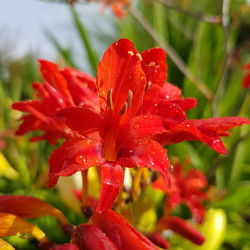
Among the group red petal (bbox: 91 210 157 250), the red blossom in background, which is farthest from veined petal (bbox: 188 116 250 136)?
red petal (bbox: 91 210 157 250)

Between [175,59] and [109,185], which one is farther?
[175,59]

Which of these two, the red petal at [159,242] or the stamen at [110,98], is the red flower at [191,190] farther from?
the stamen at [110,98]

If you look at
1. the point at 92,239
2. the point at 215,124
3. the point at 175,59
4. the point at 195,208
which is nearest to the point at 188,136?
the point at 215,124

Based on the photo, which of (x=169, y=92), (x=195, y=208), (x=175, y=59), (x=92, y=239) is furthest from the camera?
(x=175, y=59)

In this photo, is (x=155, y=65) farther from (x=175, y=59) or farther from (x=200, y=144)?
(x=175, y=59)

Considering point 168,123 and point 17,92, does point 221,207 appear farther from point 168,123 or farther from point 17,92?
point 17,92

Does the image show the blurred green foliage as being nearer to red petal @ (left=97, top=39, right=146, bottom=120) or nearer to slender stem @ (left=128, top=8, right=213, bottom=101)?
slender stem @ (left=128, top=8, right=213, bottom=101)

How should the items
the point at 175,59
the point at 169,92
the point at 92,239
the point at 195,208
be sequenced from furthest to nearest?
the point at 175,59, the point at 195,208, the point at 169,92, the point at 92,239

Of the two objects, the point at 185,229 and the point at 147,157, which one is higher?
the point at 147,157
